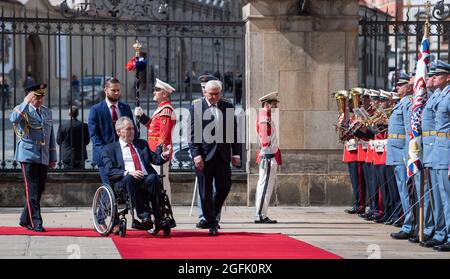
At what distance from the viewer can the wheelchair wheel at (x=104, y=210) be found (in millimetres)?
12832

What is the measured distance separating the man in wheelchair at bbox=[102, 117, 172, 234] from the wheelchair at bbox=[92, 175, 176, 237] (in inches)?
1.8

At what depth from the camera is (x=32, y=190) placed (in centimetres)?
1389


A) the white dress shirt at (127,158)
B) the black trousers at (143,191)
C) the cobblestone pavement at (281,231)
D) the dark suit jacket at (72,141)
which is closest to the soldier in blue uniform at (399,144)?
the cobblestone pavement at (281,231)

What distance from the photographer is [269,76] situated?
17.8 meters

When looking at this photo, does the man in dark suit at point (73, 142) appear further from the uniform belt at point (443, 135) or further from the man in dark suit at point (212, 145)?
the uniform belt at point (443, 135)

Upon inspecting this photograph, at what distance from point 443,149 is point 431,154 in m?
0.27

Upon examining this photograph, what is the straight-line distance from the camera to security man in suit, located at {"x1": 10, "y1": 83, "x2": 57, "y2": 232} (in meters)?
13.9

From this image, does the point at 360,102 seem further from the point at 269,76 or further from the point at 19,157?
the point at 19,157

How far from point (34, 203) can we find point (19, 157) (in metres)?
0.59

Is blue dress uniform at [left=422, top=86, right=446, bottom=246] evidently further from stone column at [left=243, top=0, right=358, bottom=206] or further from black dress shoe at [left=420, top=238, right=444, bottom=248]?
stone column at [left=243, top=0, right=358, bottom=206]

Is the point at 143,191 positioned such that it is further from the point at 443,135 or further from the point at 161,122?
the point at 443,135

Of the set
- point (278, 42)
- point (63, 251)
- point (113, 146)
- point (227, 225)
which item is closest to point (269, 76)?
point (278, 42)

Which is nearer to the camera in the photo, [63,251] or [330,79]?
[63,251]
